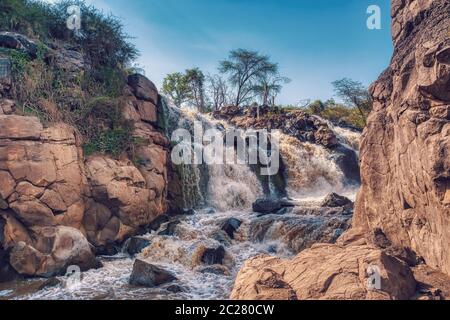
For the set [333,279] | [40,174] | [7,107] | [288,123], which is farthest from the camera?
[288,123]

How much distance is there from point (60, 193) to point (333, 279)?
6497 millimetres

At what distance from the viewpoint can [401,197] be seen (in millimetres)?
5562

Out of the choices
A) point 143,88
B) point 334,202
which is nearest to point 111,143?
point 143,88

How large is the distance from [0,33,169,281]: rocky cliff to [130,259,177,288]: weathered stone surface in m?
1.43

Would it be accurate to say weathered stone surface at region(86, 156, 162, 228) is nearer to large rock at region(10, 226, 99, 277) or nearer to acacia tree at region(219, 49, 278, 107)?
large rock at region(10, 226, 99, 277)

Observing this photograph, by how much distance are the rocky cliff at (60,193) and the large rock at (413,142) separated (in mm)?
5838

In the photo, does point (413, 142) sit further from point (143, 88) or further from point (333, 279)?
Result: point (143, 88)

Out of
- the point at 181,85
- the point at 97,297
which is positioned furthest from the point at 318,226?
the point at 181,85

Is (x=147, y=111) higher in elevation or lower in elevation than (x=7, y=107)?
higher

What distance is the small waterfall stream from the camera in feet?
21.2

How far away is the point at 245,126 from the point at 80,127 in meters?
11.5

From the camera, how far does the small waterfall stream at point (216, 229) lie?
21.2 feet

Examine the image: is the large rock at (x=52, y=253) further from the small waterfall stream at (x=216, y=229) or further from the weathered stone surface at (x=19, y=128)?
the weathered stone surface at (x=19, y=128)

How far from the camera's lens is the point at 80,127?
10062 millimetres
